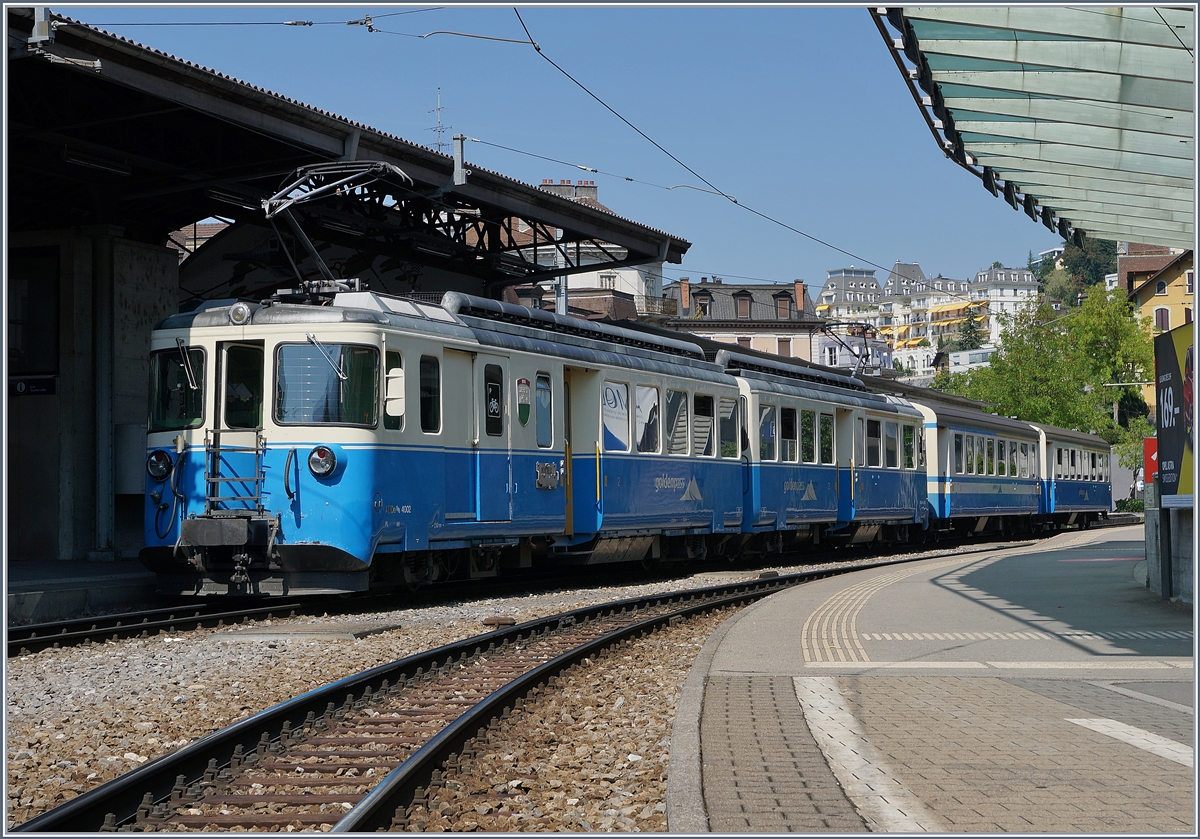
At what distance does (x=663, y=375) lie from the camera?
1839cm

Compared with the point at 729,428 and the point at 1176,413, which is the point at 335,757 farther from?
the point at 729,428

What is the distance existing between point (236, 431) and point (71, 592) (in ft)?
8.51

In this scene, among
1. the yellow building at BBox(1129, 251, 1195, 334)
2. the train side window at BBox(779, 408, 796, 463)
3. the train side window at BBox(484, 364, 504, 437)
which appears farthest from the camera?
the yellow building at BBox(1129, 251, 1195, 334)

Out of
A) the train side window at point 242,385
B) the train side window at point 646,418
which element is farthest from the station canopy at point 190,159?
the train side window at point 646,418

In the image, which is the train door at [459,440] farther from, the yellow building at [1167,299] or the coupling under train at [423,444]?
the yellow building at [1167,299]

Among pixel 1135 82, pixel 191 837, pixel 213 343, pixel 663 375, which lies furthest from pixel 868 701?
pixel 663 375

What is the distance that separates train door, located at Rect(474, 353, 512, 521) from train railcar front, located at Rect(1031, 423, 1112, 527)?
1072 inches

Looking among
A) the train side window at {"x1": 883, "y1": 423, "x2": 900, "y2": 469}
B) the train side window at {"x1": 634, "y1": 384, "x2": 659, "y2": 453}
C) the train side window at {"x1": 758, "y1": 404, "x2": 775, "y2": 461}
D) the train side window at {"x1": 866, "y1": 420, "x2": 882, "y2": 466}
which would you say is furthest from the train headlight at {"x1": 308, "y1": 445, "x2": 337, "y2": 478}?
the train side window at {"x1": 883, "y1": 423, "x2": 900, "y2": 469}

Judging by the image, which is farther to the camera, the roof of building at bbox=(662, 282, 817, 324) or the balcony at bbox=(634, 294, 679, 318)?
the roof of building at bbox=(662, 282, 817, 324)

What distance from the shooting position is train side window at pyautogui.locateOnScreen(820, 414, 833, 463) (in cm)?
2395

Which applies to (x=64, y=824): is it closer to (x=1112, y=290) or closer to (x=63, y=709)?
(x=63, y=709)

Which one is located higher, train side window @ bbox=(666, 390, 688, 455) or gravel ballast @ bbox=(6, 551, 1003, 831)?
train side window @ bbox=(666, 390, 688, 455)

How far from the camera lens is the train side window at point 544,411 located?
1566 centimetres

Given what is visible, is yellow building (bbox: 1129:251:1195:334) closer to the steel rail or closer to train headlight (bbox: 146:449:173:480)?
train headlight (bbox: 146:449:173:480)
